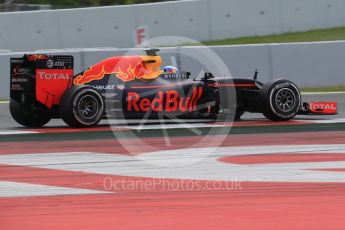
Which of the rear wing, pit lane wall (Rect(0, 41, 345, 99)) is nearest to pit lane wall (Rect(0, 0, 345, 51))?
pit lane wall (Rect(0, 41, 345, 99))

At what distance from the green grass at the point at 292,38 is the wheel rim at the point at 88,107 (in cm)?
1296

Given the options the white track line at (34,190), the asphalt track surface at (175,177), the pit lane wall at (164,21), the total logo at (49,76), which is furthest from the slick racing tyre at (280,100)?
the pit lane wall at (164,21)

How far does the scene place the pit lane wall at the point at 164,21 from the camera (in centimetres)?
2406

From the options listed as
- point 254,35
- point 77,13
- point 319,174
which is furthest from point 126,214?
point 254,35

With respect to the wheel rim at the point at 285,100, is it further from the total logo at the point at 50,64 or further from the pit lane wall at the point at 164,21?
the pit lane wall at the point at 164,21

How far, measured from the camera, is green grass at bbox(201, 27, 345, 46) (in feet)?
83.0

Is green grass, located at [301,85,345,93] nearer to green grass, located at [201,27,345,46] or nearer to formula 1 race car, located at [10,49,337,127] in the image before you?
formula 1 race car, located at [10,49,337,127]

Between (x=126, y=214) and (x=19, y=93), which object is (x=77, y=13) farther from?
(x=126, y=214)

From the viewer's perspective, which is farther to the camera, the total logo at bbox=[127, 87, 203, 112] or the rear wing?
the total logo at bbox=[127, 87, 203, 112]

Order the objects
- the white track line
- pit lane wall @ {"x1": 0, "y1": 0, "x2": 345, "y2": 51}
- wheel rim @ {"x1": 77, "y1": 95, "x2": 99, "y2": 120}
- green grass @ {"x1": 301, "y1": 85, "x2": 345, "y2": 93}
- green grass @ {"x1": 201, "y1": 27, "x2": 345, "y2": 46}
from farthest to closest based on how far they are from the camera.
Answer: green grass @ {"x1": 201, "y1": 27, "x2": 345, "y2": 46} < pit lane wall @ {"x1": 0, "y1": 0, "x2": 345, "y2": 51} < green grass @ {"x1": 301, "y1": 85, "x2": 345, "y2": 93} < wheel rim @ {"x1": 77, "y1": 95, "x2": 99, "y2": 120} < the white track line

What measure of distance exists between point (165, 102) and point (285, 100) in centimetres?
201

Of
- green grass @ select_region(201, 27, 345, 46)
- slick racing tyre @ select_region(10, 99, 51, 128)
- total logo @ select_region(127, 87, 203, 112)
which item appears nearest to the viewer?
total logo @ select_region(127, 87, 203, 112)

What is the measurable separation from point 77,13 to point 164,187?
17.5 meters

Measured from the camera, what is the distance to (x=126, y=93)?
1283 centimetres
